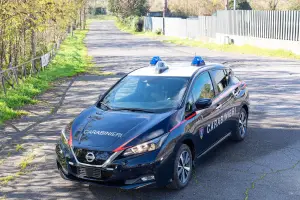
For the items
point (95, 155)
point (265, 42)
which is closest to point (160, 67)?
point (95, 155)

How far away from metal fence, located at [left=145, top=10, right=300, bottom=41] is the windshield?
18.7m

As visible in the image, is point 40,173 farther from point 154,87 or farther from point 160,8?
point 160,8

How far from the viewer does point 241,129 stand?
7613 millimetres

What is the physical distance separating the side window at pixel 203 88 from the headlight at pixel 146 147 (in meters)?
1.29

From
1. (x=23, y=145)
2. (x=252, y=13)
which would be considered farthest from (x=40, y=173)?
(x=252, y=13)

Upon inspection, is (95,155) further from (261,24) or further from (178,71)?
(261,24)

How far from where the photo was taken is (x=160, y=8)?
86.4 m

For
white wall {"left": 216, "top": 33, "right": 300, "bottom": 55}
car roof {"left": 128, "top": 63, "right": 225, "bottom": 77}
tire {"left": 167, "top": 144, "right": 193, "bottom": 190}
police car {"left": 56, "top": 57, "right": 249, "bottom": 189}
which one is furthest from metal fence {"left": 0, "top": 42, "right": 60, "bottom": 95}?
white wall {"left": 216, "top": 33, "right": 300, "bottom": 55}

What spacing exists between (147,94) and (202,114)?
2.88 ft

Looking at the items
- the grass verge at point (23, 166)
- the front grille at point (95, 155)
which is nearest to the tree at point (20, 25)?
the grass verge at point (23, 166)

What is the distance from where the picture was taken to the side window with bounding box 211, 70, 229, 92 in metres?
6.93

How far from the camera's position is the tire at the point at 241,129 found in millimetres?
7413

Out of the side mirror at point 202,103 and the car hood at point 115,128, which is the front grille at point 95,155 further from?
the side mirror at point 202,103

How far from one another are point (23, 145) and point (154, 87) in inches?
116
